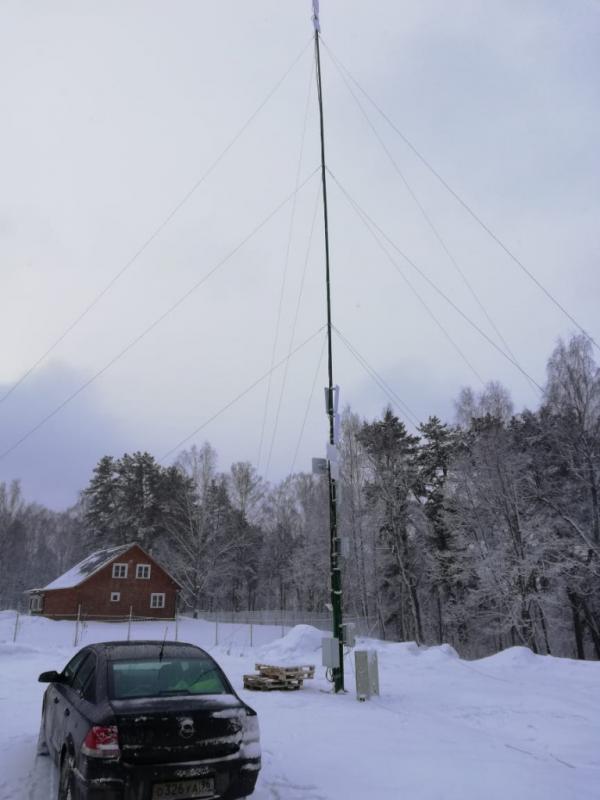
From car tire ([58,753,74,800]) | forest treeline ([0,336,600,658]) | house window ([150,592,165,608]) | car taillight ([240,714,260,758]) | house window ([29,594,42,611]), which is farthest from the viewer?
house window ([29,594,42,611])

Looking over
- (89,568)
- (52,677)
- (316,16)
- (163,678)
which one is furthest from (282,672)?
(89,568)

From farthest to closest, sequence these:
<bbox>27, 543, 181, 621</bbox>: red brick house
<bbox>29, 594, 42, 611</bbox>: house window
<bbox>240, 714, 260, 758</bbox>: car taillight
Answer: <bbox>29, 594, 42, 611</bbox>: house window
<bbox>27, 543, 181, 621</bbox>: red brick house
<bbox>240, 714, 260, 758</bbox>: car taillight

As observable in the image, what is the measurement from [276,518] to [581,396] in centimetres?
4367

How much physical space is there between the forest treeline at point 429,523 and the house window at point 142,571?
18.3 feet

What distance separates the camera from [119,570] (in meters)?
42.9

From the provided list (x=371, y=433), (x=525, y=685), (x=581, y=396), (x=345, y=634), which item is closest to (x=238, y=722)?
(x=345, y=634)

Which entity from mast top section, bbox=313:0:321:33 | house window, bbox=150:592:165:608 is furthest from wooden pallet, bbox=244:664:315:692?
house window, bbox=150:592:165:608

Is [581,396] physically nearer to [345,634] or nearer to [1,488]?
[345,634]

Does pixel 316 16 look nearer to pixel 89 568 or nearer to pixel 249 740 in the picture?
pixel 249 740

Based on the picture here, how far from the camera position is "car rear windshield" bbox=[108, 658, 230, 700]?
5.26m

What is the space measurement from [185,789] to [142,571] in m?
42.2

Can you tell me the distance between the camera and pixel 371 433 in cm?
Answer: 4103

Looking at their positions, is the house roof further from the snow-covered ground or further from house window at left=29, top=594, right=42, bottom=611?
the snow-covered ground

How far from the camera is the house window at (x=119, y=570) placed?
42.8 meters
